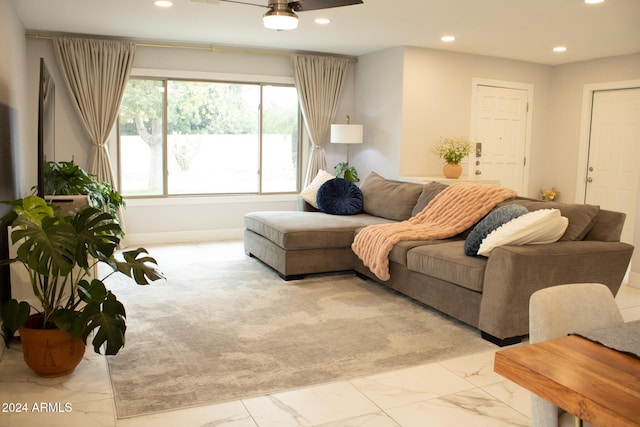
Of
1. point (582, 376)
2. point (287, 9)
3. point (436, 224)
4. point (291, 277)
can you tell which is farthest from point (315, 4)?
point (582, 376)

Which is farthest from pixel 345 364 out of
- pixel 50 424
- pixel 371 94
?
pixel 371 94

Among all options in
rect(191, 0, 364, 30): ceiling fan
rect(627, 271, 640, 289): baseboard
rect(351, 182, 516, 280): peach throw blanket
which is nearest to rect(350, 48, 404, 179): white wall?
rect(351, 182, 516, 280): peach throw blanket

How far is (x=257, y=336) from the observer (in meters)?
3.48

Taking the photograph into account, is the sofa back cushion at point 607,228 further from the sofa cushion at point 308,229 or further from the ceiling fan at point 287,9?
the ceiling fan at point 287,9

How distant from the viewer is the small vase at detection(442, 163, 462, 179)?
6242 millimetres

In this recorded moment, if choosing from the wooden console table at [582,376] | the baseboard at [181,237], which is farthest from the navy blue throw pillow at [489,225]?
the baseboard at [181,237]

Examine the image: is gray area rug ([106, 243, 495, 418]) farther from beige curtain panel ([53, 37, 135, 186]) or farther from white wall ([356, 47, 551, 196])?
white wall ([356, 47, 551, 196])

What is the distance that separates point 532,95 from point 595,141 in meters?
1.01

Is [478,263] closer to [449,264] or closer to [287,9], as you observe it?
[449,264]

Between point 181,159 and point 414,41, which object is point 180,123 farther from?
point 414,41

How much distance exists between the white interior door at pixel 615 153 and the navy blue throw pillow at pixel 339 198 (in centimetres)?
336

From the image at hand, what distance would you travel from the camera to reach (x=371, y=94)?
6996 millimetres

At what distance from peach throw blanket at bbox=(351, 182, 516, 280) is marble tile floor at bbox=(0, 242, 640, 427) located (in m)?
1.48

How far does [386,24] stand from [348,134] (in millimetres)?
1755
